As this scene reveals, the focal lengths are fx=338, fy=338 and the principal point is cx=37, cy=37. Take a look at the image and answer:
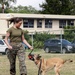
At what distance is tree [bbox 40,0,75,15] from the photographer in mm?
68625

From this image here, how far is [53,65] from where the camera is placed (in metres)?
11.5

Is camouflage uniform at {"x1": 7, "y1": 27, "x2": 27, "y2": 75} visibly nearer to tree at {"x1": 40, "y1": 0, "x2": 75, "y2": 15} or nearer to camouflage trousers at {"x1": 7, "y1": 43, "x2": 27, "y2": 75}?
camouflage trousers at {"x1": 7, "y1": 43, "x2": 27, "y2": 75}

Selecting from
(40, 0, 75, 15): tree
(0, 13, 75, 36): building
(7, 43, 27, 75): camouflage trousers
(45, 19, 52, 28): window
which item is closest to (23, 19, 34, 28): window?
(0, 13, 75, 36): building

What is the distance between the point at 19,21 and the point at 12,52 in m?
1.04

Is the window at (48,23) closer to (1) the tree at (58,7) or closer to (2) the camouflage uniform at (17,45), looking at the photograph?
(1) the tree at (58,7)

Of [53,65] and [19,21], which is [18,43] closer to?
[19,21]

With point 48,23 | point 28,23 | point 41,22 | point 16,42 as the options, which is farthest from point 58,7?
point 16,42

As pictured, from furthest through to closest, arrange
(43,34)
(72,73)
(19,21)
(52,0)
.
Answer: (52,0)
(43,34)
(72,73)
(19,21)

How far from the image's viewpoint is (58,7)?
69.0 m

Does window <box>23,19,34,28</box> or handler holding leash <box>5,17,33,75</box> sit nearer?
handler holding leash <box>5,17,33,75</box>

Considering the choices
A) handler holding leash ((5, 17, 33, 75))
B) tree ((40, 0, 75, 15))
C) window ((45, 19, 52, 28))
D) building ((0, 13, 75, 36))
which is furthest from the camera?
tree ((40, 0, 75, 15))

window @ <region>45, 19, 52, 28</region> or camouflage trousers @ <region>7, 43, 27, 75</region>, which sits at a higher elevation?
camouflage trousers @ <region>7, 43, 27, 75</region>

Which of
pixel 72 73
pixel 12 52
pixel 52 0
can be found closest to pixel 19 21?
pixel 12 52

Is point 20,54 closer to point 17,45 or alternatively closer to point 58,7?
point 17,45
